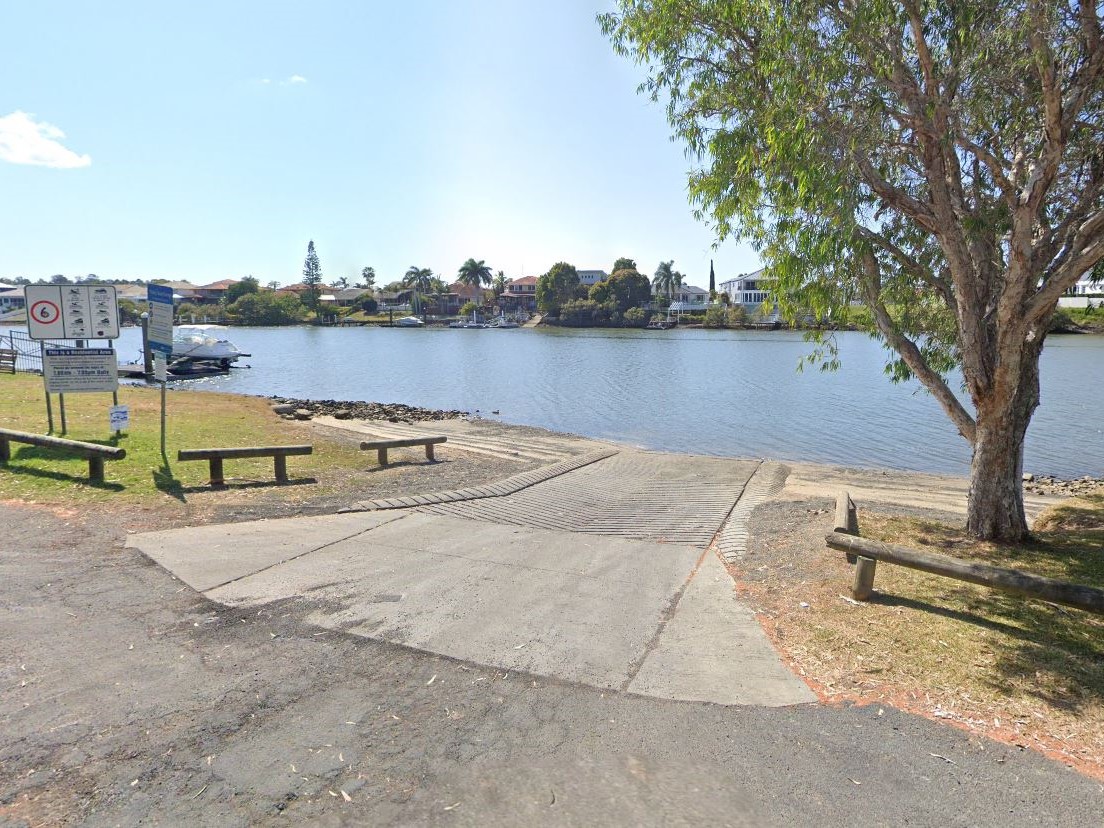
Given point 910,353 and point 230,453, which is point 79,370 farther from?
point 910,353

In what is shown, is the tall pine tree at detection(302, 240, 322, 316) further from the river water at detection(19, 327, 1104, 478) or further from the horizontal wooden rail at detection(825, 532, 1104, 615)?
the horizontal wooden rail at detection(825, 532, 1104, 615)

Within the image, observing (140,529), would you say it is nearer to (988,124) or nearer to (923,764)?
(923,764)

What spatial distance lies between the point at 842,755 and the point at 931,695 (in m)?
1.15

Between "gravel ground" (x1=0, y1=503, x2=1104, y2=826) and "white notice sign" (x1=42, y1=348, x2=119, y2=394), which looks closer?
"gravel ground" (x1=0, y1=503, x2=1104, y2=826)

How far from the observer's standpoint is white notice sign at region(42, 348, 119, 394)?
1272 cm

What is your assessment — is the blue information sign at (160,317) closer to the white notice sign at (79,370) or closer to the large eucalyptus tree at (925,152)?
the white notice sign at (79,370)

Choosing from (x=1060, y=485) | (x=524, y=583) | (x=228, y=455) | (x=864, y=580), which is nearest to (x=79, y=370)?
(x=228, y=455)

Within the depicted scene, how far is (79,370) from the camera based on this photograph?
12961mm

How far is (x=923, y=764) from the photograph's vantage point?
3.93 meters

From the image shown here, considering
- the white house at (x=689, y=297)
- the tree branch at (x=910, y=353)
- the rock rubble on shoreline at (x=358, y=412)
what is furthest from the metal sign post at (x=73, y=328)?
the white house at (x=689, y=297)

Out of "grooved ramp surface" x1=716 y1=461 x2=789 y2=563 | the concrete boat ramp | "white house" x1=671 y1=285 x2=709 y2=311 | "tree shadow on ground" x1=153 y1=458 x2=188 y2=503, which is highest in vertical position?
"white house" x1=671 y1=285 x2=709 y2=311

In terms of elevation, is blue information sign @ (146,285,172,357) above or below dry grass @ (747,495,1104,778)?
above

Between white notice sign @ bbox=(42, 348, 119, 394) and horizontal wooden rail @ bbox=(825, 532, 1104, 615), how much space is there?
12639mm

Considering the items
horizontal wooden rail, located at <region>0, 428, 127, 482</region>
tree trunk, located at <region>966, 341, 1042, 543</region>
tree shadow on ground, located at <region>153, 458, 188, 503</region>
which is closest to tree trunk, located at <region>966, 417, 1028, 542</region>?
tree trunk, located at <region>966, 341, 1042, 543</region>
